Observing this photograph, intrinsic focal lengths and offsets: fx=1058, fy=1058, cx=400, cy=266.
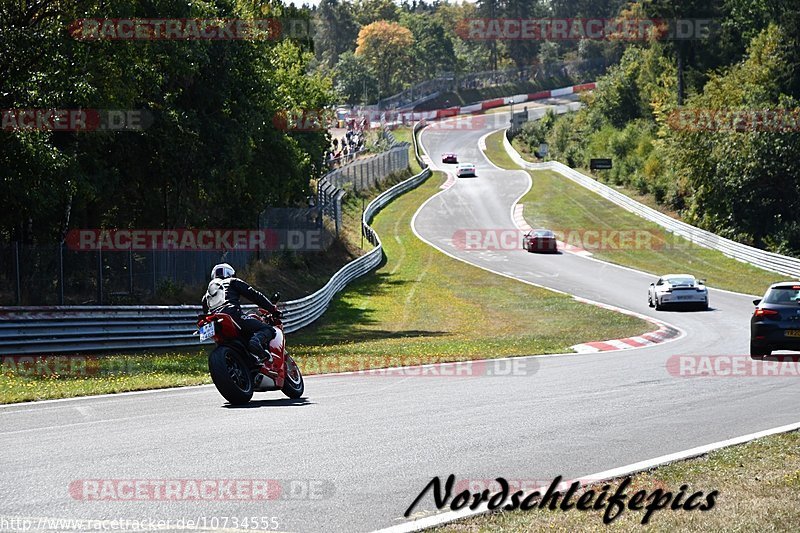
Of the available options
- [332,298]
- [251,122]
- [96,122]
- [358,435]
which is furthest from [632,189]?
[358,435]

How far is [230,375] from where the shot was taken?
40.7 feet

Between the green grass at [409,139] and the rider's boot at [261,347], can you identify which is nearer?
the rider's boot at [261,347]

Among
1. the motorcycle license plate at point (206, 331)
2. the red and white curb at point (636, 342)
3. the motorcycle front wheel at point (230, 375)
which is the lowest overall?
the red and white curb at point (636, 342)

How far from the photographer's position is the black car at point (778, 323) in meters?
19.8

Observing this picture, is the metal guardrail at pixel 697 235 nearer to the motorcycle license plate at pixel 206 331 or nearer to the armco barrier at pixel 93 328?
the armco barrier at pixel 93 328

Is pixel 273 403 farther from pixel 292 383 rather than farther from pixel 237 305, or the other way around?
pixel 237 305

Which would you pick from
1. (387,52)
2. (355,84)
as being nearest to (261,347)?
(355,84)

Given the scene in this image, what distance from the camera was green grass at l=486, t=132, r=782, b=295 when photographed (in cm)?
4956

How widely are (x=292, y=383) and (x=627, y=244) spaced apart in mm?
48551

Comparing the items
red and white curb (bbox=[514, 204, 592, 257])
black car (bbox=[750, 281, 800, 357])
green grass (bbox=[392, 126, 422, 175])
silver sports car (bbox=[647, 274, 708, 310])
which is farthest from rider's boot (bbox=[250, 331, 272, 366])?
green grass (bbox=[392, 126, 422, 175])

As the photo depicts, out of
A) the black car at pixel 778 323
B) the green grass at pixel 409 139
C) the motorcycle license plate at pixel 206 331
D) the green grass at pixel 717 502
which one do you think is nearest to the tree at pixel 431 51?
the green grass at pixel 409 139

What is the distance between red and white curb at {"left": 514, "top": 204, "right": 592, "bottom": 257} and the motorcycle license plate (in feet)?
149

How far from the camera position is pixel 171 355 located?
2297 cm

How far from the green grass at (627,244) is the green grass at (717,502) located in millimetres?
35640
